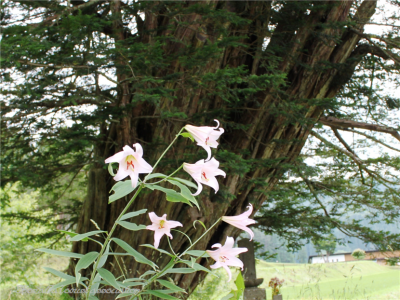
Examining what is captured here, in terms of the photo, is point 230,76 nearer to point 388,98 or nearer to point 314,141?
point 388,98

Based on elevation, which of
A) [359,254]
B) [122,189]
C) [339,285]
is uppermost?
[122,189]

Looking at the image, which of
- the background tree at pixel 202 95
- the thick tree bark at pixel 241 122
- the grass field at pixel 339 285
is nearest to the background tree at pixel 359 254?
the grass field at pixel 339 285

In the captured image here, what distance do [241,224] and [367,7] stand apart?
17.9ft

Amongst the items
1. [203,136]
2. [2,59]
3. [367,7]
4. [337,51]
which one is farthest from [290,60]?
[203,136]

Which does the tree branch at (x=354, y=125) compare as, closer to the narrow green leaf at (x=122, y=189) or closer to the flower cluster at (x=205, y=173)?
the flower cluster at (x=205, y=173)

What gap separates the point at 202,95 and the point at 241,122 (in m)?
0.72

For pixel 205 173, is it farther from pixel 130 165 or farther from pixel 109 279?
pixel 109 279

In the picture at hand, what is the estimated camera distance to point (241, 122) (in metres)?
4.90

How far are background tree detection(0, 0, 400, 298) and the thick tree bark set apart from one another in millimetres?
19

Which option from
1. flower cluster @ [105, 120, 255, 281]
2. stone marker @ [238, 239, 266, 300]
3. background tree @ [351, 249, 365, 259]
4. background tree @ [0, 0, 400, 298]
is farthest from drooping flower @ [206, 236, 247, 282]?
background tree @ [351, 249, 365, 259]

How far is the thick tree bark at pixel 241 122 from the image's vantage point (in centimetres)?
437

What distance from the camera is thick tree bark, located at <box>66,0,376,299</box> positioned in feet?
14.3

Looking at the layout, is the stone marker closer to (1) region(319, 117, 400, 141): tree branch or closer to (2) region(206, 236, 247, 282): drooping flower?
(1) region(319, 117, 400, 141): tree branch

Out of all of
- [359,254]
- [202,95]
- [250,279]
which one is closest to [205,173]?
[202,95]
